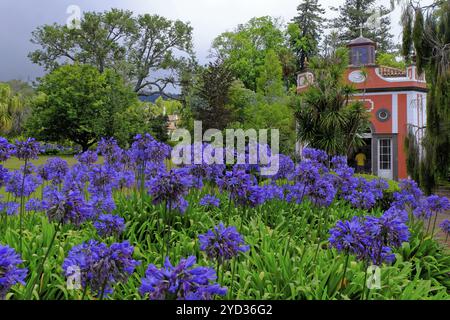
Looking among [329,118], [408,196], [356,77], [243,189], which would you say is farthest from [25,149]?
[356,77]

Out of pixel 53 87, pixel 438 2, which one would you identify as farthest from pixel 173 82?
pixel 438 2

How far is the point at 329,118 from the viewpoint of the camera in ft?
45.9

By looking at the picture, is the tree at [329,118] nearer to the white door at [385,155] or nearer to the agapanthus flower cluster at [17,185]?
the white door at [385,155]

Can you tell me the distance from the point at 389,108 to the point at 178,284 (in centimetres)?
1962

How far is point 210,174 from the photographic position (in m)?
5.29

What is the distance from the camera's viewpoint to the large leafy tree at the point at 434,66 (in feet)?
30.3

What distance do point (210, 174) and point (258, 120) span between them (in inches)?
484

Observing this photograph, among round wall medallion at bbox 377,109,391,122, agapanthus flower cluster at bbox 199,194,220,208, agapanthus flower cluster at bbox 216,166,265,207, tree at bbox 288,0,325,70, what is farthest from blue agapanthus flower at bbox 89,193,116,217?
tree at bbox 288,0,325,70

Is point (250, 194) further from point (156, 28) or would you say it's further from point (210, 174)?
point (156, 28)

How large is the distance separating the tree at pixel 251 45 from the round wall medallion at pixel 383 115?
1064 cm

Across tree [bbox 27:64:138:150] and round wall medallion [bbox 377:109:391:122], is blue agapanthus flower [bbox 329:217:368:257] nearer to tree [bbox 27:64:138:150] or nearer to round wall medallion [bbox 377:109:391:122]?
round wall medallion [bbox 377:109:391:122]

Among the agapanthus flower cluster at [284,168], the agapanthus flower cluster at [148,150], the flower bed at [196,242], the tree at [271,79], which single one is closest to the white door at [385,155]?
the tree at [271,79]

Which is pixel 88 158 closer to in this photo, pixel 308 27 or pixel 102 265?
pixel 102 265

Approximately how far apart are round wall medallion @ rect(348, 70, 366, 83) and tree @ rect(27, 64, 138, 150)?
11.5 meters
